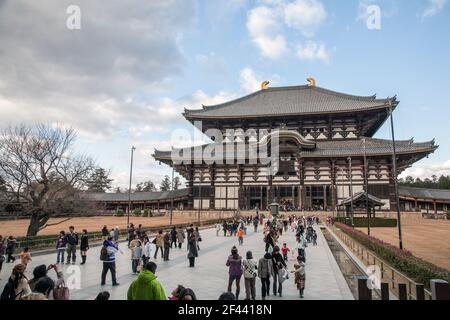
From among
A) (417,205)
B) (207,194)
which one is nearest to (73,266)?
(207,194)

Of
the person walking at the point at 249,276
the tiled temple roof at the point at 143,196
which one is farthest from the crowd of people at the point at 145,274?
the tiled temple roof at the point at 143,196

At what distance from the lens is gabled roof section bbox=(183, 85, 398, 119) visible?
176ft

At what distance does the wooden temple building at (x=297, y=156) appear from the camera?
48.2 m

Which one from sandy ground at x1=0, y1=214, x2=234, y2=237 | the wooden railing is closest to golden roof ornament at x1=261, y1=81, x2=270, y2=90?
sandy ground at x1=0, y1=214, x2=234, y2=237

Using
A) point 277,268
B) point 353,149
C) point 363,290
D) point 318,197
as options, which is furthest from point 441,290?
point 318,197

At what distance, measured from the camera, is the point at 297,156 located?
168 ft

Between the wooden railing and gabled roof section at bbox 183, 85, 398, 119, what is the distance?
33.7 m

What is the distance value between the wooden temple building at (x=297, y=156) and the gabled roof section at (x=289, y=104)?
170 mm

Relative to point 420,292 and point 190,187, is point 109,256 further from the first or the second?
point 190,187

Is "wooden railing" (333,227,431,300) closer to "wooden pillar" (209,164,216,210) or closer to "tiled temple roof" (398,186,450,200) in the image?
"wooden pillar" (209,164,216,210)

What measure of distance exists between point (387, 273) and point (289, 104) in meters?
49.1

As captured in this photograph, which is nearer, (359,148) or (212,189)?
(359,148)
